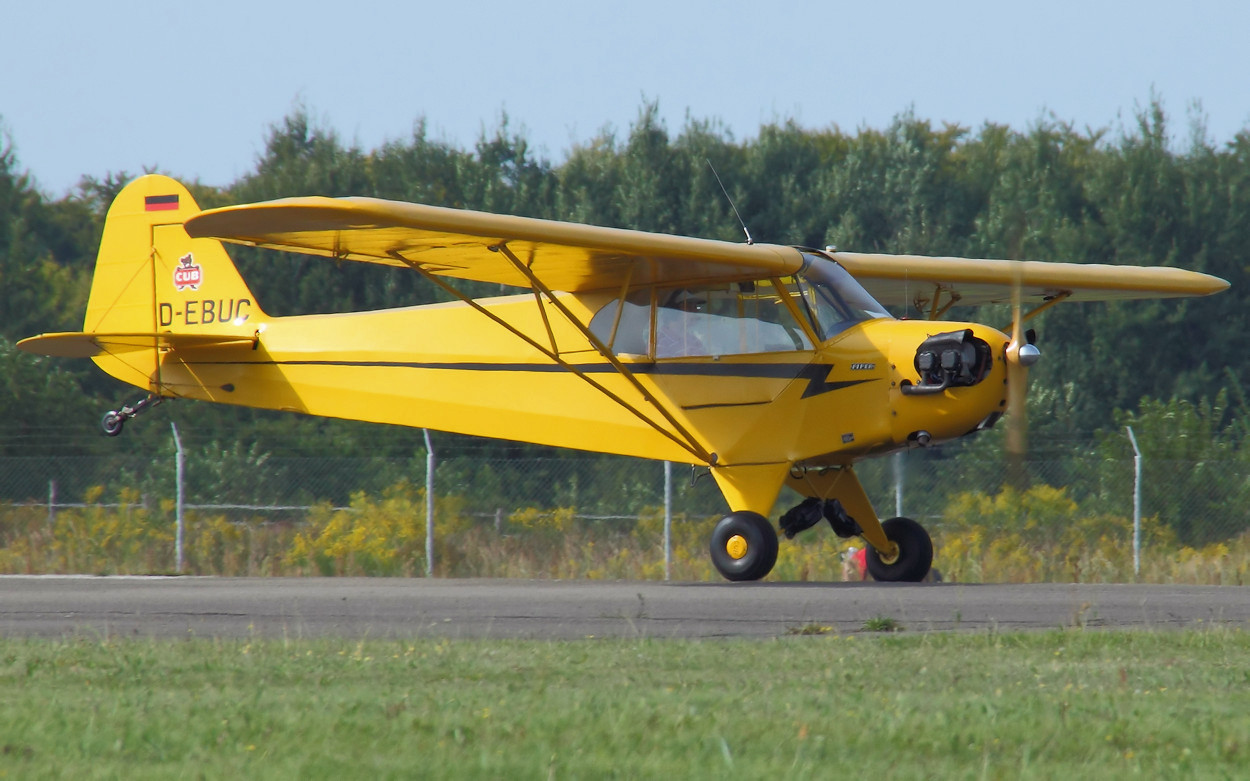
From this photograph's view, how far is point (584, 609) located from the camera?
10016 mm

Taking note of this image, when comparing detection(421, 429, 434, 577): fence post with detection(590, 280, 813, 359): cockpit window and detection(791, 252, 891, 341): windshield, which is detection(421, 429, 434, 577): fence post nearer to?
detection(590, 280, 813, 359): cockpit window

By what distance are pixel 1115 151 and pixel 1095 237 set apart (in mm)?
3102

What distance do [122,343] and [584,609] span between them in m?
8.61

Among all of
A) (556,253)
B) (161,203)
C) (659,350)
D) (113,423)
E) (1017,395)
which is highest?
(161,203)

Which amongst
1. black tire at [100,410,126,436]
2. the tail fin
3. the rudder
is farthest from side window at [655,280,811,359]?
black tire at [100,410,126,436]

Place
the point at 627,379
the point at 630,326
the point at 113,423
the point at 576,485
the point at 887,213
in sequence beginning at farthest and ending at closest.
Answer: the point at 887,213 → the point at 576,485 → the point at 113,423 → the point at 630,326 → the point at 627,379

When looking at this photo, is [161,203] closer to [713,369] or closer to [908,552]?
[713,369]

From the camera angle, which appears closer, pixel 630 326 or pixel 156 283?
pixel 630 326

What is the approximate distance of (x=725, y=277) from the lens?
12984 mm

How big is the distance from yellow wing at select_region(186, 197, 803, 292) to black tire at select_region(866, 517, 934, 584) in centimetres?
267

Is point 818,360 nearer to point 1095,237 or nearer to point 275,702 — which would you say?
point 275,702

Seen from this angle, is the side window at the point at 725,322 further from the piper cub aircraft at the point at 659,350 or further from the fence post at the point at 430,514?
the fence post at the point at 430,514

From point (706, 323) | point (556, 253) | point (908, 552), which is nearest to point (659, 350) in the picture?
point (706, 323)

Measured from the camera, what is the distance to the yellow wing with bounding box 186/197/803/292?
1073cm
